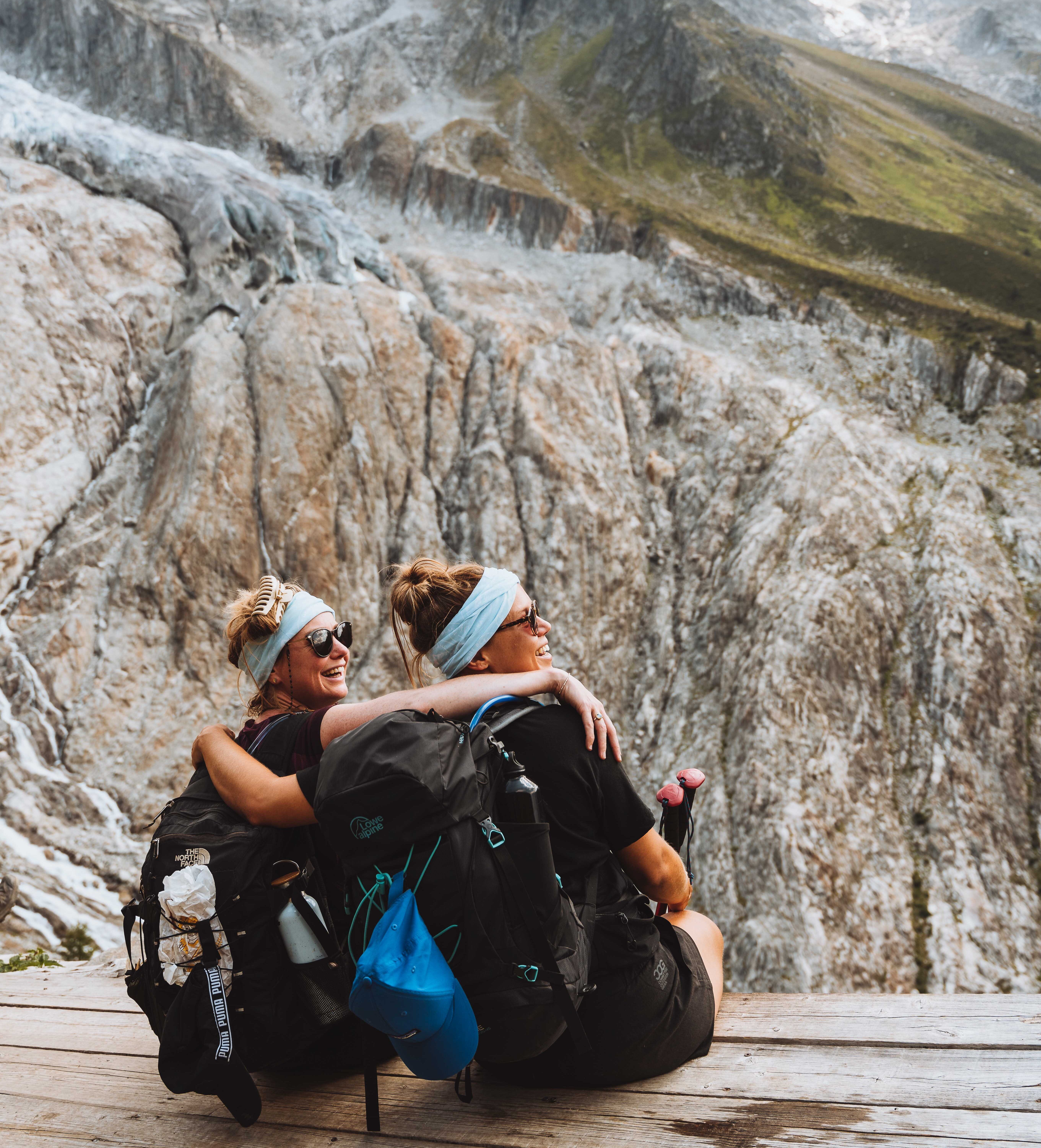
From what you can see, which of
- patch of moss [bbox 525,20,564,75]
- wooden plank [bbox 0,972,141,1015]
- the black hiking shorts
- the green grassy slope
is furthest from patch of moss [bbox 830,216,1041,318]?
wooden plank [bbox 0,972,141,1015]

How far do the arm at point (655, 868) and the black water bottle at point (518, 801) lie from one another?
0.76 metres

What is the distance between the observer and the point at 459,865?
2877 mm

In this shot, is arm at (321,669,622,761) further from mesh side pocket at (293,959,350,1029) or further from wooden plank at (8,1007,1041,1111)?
wooden plank at (8,1007,1041,1111)

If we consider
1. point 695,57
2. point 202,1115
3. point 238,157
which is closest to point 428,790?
point 202,1115

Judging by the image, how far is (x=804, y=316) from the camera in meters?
33.3

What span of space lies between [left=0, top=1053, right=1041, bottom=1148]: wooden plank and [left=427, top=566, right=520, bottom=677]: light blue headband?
2.01m

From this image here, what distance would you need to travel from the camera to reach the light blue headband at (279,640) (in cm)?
425

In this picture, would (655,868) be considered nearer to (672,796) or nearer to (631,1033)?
(631,1033)

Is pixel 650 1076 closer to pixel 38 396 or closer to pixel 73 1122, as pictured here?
pixel 73 1122

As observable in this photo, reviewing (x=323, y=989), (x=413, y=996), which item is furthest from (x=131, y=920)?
(x=413, y=996)

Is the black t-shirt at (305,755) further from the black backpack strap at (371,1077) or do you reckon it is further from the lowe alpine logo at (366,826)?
the lowe alpine logo at (366,826)

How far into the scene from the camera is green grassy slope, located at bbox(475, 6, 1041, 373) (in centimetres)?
3534

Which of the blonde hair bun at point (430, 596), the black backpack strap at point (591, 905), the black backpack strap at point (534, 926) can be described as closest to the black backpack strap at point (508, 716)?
the black backpack strap at point (534, 926)

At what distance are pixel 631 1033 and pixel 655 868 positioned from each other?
0.71m
